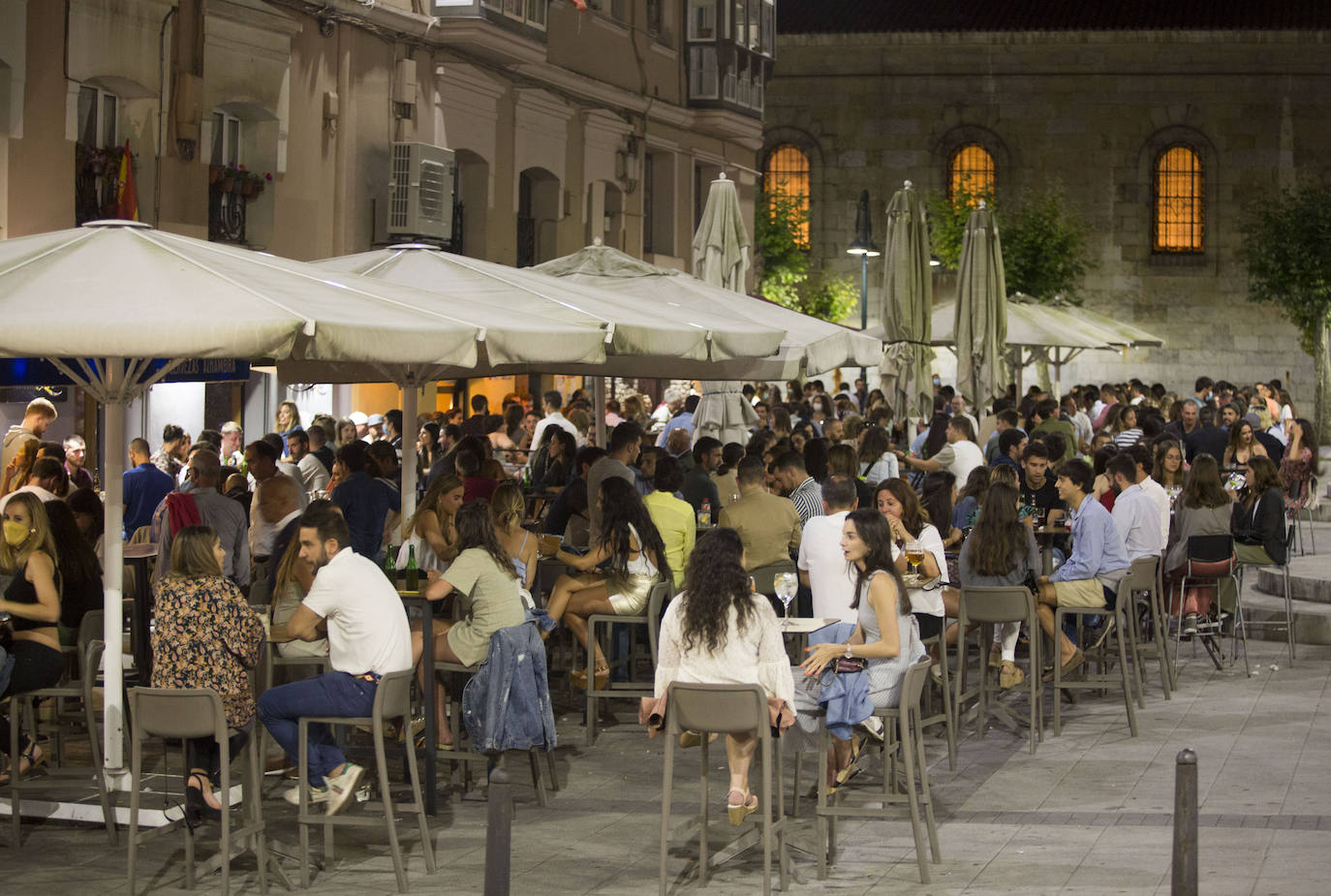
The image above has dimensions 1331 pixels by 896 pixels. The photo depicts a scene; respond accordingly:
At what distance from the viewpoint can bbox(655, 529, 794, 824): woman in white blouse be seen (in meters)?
8.29

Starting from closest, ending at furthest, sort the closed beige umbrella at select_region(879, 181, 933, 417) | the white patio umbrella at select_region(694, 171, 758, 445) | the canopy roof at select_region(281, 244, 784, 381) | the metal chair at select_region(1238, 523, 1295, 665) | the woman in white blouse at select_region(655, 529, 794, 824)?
the woman in white blouse at select_region(655, 529, 794, 824), the canopy roof at select_region(281, 244, 784, 381), the metal chair at select_region(1238, 523, 1295, 665), the white patio umbrella at select_region(694, 171, 758, 445), the closed beige umbrella at select_region(879, 181, 933, 417)

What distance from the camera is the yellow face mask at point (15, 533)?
9375 mm

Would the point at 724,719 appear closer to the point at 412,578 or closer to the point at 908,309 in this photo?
the point at 412,578

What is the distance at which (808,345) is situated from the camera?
1482 centimetres

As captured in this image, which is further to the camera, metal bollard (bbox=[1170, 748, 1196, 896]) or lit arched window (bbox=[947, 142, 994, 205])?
lit arched window (bbox=[947, 142, 994, 205])

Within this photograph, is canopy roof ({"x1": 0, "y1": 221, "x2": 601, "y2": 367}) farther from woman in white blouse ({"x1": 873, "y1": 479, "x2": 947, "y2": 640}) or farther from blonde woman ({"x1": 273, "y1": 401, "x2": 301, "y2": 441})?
blonde woman ({"x1": 273, "y1": 401, "x2": 301, "y2": 441})

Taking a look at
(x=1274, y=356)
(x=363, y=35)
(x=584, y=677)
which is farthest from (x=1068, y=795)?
(x=1274, y=356)

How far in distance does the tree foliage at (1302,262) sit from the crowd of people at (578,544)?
69.9 feet

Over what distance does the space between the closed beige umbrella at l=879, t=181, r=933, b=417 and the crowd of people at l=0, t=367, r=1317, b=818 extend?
2213 mm

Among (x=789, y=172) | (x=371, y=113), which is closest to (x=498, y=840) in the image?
(x=371, y=113)

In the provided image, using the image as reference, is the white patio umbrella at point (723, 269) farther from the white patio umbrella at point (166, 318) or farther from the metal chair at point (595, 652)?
the white patio umbrella at point (166, 318)

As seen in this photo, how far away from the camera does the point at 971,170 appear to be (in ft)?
146

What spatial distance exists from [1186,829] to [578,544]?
791cm

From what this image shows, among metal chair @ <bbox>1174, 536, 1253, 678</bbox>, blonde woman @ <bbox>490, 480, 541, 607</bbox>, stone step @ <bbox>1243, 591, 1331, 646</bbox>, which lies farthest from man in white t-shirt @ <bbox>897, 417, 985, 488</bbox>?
blonde woman @ <bbox>490, 480, 541, 607</bbox>
